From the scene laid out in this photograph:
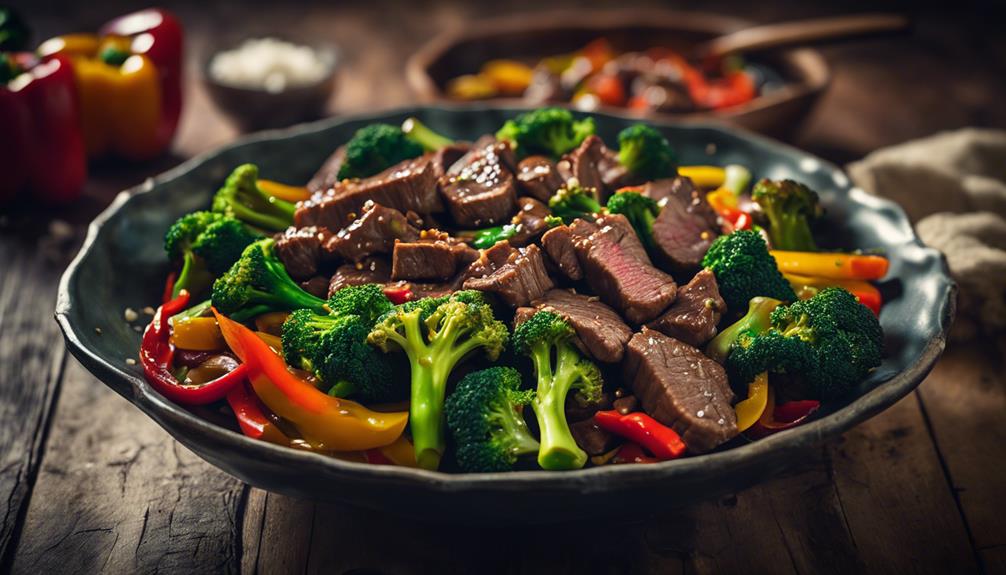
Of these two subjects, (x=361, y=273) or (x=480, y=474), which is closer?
(x=480, y=474)

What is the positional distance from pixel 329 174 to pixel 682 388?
88.7 inches

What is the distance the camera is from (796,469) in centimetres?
407

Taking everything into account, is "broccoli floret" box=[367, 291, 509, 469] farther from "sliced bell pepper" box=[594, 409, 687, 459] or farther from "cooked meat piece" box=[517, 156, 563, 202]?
"cooked meat piece" box=[517, 156, 563, 202]

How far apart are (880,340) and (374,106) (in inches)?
195

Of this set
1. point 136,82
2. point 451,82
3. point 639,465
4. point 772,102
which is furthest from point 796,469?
point 136,82

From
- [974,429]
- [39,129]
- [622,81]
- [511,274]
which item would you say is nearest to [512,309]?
[511,274]

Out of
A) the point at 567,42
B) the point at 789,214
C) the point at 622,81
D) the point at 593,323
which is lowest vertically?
the point at 567,42

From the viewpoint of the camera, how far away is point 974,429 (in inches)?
172

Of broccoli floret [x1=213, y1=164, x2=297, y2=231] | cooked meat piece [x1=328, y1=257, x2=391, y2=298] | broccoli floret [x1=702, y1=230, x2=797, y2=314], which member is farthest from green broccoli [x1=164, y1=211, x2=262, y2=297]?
broccoli floret [x1=702, y1=230, x2=797, y2=314]

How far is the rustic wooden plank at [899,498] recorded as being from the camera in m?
3.65

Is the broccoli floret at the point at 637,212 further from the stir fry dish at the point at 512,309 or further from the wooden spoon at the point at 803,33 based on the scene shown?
the wooden spoon at the point at 803,33

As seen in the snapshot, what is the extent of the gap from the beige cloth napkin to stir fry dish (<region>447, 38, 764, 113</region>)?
4.74ft

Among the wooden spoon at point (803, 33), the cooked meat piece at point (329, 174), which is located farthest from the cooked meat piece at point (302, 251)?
the wooden spoon at point (803, 33)

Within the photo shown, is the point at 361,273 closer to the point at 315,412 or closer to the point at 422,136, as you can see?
the point at 315,412
